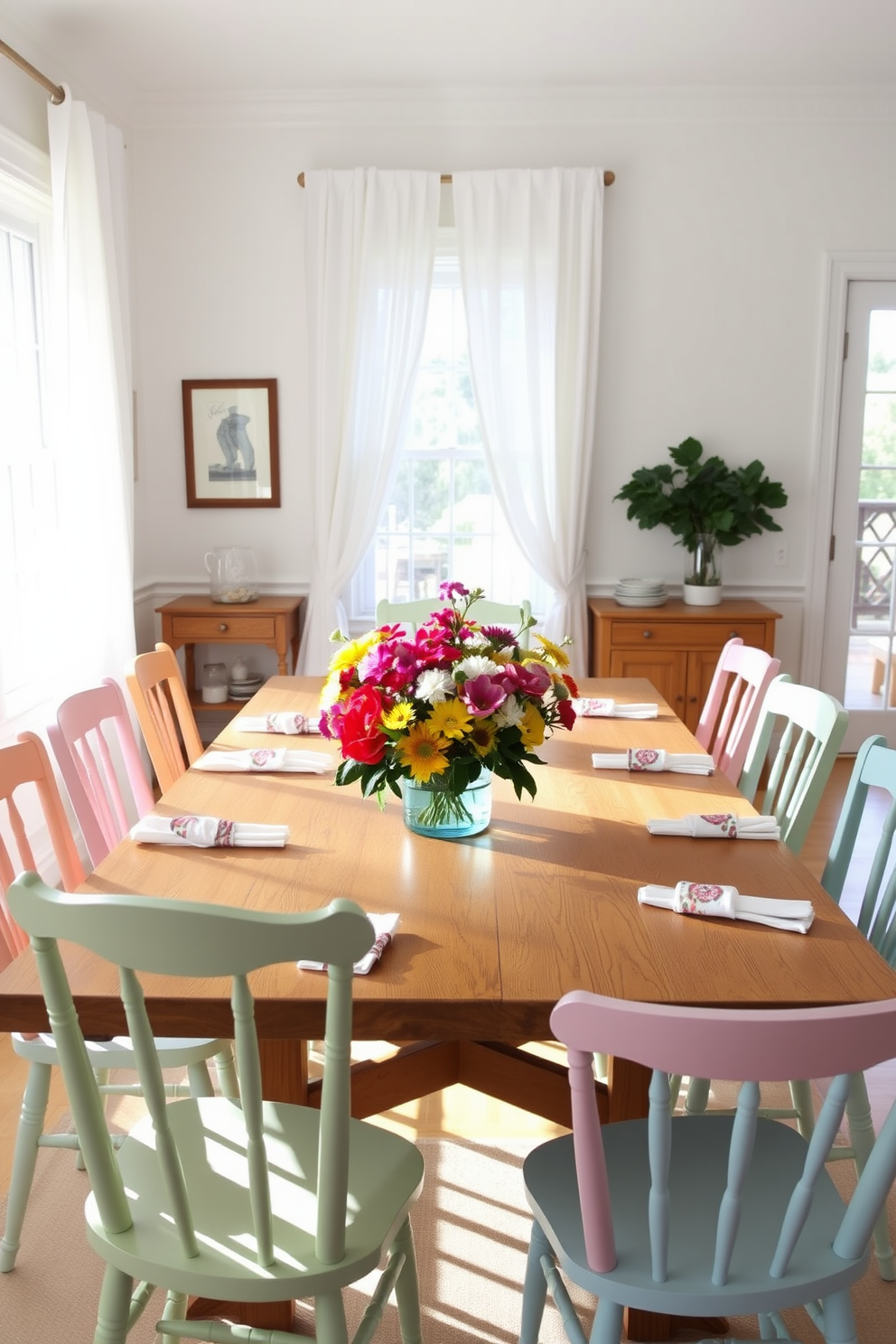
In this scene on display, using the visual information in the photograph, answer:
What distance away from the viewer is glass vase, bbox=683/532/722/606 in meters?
4.80

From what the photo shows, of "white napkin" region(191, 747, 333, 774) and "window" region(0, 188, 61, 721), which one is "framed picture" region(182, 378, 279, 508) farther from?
"white napkin" region(191, 747, 333, 774)

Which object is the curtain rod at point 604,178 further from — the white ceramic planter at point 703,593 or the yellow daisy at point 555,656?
the yellow daisy at point 555,656

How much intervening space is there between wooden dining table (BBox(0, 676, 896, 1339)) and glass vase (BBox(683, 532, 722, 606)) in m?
2.49

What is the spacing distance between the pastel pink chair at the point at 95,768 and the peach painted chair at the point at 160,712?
0.08 m

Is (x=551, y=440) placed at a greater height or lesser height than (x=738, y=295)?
lesser

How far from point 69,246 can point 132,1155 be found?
3.36 metres

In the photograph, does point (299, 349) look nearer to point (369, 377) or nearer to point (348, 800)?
point (369, 377)

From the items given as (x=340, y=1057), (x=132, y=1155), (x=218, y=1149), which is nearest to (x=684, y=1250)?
(x=340, y=1057)

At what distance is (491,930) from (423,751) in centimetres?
34

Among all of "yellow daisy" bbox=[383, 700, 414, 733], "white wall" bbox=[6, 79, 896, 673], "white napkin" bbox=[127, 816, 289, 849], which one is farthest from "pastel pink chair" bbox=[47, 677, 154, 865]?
"white wall" bbox=[6, 79, 896, 673]

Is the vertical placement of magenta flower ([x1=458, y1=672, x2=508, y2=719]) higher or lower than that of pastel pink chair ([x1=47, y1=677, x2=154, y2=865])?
higher

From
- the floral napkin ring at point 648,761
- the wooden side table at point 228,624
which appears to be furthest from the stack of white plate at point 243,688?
the floral napkin ring at point 648,761

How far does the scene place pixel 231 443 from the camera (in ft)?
16.5

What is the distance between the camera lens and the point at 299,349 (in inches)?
194
